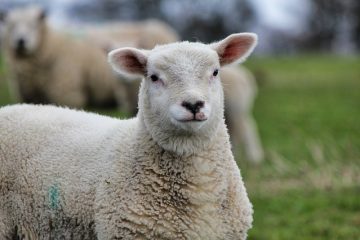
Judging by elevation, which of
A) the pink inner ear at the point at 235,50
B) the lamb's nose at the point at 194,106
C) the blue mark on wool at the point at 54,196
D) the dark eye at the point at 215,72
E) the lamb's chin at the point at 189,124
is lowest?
the blue mark on wool at the point at 54,196

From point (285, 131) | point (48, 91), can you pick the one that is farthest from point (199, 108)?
point (285, 131)

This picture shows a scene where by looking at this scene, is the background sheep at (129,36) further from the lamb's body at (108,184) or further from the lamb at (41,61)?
the lamb's body at (108,184)

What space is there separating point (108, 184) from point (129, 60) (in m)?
0.79

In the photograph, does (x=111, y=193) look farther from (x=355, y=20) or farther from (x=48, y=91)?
(x=355, y=20)

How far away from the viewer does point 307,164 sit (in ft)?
32.9

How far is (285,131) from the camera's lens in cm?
1573

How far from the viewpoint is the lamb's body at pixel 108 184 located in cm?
412

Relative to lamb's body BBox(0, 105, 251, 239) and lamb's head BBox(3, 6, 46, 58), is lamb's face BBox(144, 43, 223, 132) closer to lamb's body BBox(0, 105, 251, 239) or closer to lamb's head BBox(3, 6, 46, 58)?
lamb's body BBox(0, 105, 251, 239)

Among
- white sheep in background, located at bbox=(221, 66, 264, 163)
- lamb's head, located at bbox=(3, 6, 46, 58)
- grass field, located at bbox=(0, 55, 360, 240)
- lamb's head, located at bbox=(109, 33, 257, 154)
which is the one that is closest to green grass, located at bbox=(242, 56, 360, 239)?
grass field, located at bbox=(0, 55, 360, 240)

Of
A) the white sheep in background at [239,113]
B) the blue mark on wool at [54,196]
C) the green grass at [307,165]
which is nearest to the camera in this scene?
the blue mark on wool at [54,196]

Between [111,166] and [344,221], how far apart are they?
3360 mm

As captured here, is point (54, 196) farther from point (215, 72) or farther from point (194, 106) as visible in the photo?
point (215, 72)

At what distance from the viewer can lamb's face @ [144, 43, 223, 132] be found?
395 cm

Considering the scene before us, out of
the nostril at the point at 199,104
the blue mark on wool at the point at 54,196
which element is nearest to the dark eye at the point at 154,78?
the nostril at the point at 199,104
